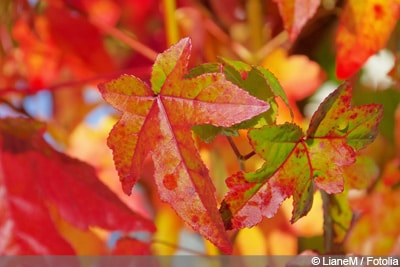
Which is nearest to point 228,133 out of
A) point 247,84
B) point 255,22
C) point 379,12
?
point 247,84

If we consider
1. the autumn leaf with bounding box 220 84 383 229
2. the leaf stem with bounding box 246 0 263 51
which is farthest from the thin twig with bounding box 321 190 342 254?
the leaf stem with bounding box 246 0 263 51

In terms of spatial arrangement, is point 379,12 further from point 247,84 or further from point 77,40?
point 77,40

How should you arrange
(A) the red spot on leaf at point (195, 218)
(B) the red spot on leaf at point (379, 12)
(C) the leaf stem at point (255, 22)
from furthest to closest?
(C) the leaf stem at point (255, 22) < (B) the red spot on leaf at point (379, 12) < (A) the red spot on leaf at point (195, 218)

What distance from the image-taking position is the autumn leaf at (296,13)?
0.38 meters

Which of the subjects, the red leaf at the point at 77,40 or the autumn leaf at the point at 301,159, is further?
the red leaf at the point at 77,40

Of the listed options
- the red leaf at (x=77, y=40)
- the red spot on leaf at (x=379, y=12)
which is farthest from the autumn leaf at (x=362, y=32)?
the red leaf at (x=77, y=40)

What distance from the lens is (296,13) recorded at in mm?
382

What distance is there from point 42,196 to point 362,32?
0.87 feet

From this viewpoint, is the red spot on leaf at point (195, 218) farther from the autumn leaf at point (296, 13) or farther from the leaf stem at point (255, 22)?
the leaf stem at point (255, 22)

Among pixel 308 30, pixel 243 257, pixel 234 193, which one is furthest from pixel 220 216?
pixel 308 30

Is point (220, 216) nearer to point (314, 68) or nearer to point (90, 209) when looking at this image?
point (90, 209)

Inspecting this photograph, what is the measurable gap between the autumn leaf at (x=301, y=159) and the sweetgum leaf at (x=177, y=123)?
0.05 ft

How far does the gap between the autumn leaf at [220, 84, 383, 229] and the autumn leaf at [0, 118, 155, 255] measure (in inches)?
6.1

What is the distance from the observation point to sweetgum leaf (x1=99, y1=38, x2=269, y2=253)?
31 centimetres
